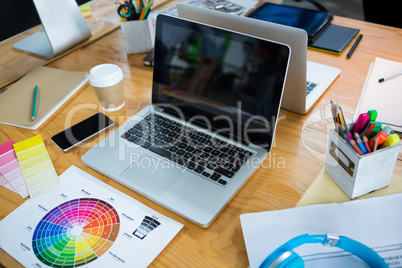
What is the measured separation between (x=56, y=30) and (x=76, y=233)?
0.83 meters

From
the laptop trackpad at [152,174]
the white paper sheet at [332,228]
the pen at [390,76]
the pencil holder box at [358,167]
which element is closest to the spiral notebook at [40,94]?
the laptop trackpad at [152,174]

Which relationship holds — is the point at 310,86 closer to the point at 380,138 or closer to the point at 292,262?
the point at 380,138

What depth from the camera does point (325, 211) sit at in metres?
0.68

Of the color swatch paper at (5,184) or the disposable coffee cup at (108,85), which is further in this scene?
the disposable coffee cup at (108,85)

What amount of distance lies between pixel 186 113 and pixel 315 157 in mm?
340

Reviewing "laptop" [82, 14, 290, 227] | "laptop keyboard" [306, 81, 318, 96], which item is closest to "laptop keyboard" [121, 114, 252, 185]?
"laptop" [82, 14, 290, 227]

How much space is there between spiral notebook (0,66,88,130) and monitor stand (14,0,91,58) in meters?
0.13

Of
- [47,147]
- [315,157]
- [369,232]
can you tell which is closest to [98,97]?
[47,147]

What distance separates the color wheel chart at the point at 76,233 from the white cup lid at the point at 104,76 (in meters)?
0.33

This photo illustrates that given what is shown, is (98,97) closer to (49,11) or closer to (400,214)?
(49,11)

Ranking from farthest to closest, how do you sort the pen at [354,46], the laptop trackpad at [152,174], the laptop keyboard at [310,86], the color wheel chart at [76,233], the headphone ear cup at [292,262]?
the pen at [354,46], the laptop keyboard at [310,86], the laptop trackpad at [152,174], the color wheel chart at [76,233], the headphone ear cup at [292,262]

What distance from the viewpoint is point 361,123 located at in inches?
27.0

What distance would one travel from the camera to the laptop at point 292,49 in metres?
0.83

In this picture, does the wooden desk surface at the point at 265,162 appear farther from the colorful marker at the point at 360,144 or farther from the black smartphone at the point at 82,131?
the colorful marker at the point at 360,144
